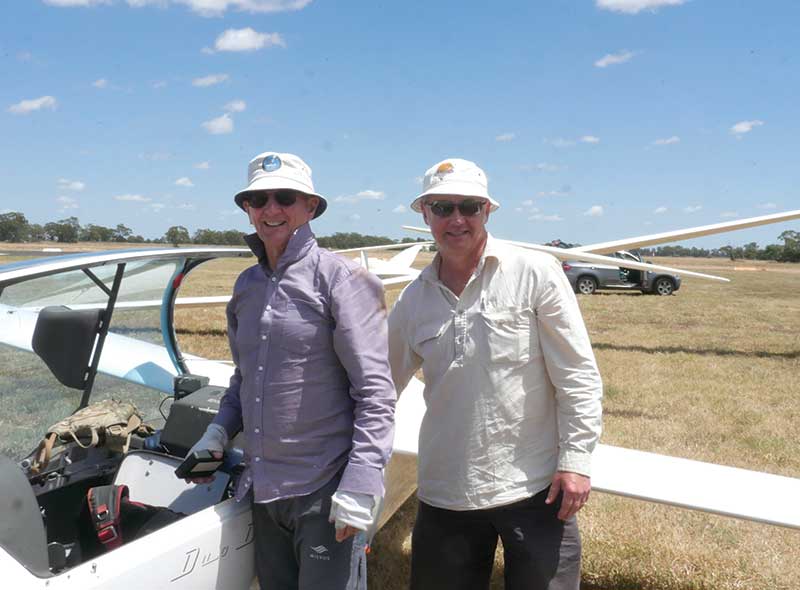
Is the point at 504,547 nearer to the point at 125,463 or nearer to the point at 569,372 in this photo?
the point at 569,372

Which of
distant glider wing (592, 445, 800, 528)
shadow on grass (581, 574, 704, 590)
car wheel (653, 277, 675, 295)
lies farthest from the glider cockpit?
car wheel (653, 277, 675, 295)

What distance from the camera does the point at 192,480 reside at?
1954 mm

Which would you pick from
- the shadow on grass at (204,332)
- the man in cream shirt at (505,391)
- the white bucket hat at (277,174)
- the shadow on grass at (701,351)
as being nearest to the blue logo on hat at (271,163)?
the white bucket hat at (277,174)

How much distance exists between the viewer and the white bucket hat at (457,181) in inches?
73.5

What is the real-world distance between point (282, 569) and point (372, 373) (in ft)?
2.05

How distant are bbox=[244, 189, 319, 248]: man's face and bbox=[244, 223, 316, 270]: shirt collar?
2cm

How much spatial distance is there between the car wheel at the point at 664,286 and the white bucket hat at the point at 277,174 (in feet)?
66.2

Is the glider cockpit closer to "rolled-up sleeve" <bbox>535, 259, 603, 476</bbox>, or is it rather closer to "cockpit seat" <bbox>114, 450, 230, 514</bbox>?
"cockpit seat" <bbox>114, 450, 230, 514</bbox>

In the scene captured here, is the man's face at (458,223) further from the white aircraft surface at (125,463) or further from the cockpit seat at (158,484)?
the cockpit seat at (158,484)

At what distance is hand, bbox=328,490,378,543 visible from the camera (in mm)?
1566

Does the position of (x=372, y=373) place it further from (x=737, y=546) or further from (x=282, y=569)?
(x=737, y=546)

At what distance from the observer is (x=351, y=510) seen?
61.7 inches

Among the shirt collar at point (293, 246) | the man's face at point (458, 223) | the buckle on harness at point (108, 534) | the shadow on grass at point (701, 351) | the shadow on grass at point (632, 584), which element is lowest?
the shadow on grass at point (632, 584)

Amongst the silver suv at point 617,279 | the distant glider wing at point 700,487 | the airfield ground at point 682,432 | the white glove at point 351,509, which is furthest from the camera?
the silver suv at point 617,279
